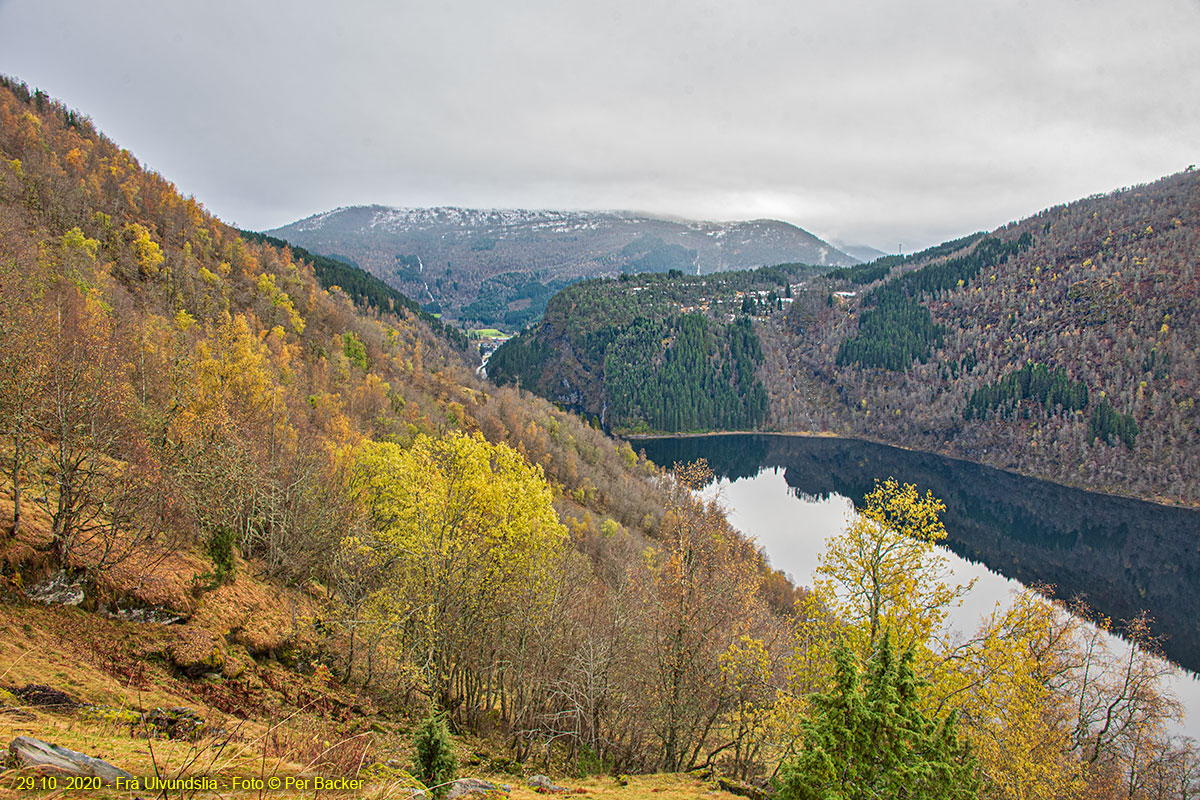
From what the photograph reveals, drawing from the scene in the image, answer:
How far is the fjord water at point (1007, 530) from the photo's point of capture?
63.9m

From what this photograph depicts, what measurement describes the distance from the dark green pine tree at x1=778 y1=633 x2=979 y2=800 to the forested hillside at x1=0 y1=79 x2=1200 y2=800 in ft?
0.19

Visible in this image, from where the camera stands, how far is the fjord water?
63.9 m

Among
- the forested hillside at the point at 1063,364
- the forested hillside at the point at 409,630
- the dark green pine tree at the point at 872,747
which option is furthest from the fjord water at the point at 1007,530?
the dark green pine tree at the point at 872,747

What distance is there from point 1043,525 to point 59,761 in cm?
11958

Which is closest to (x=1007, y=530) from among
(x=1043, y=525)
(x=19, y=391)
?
(x=1043, y=525)

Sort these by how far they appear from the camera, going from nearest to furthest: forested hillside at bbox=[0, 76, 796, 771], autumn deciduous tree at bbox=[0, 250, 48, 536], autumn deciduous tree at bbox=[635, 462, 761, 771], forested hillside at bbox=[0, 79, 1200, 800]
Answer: forested hillside at bbox=[0, 79, 1200, 800], autumn deciduous tree at bbox=[0, 250, 48, 536], forested hillside at bbox=[0, 76, 796, 771], autumn deciduous tree at bbox=[635, 462, 761, 771]

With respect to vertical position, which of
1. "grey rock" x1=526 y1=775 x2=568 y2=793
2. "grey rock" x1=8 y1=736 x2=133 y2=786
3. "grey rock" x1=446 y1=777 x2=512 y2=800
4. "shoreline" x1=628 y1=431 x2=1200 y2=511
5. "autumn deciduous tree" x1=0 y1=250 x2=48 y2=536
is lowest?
"shoreline" x1=628 y1=431 x2=1200 y2=511

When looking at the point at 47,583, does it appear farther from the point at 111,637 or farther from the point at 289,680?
the point at 289,680

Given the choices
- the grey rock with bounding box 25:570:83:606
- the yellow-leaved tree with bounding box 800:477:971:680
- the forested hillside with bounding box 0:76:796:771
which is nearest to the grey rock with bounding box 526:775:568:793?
Answer: the forested hillside with bounding box 0:76:796:771

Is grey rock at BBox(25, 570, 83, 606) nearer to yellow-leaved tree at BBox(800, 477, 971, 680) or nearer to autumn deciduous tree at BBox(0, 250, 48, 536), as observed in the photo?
autumn deciduous tree at BBox(0, 250, 48, 536)

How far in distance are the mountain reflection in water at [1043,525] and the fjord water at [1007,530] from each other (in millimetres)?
206

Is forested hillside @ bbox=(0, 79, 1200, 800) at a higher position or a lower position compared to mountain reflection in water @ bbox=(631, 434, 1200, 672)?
higher

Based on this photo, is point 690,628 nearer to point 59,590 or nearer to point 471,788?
point 471,788

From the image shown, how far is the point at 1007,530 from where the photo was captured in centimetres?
9056
